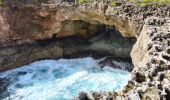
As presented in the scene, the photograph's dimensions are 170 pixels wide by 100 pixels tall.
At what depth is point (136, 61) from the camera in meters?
20.2

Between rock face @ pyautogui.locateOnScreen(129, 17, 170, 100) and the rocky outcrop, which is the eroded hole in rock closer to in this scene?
rock face @ pyautogui.locateOnScreen(129, 17, 170, 100)

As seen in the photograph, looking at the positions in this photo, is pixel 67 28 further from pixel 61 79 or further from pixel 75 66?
pixel 61 79

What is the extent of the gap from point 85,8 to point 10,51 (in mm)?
7431

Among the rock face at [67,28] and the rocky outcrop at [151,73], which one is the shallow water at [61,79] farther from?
the rocky outcrop at [151,73]

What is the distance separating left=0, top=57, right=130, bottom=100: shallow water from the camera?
25234 mm

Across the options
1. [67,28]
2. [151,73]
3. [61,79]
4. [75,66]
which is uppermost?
[151,73]

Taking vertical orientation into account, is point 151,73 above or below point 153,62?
below

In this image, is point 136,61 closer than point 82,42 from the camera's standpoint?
Yes

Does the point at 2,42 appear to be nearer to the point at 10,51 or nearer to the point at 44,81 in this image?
the point at 10,51

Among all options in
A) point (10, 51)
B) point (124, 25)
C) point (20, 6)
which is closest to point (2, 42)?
point (10, 51)

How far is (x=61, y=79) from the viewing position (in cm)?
2753

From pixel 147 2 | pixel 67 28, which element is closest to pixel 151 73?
pixel 147 2

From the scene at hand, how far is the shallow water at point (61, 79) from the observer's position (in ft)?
82.8

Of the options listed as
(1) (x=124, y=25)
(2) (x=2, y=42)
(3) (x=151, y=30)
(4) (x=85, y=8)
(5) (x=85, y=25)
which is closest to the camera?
(3) (x=151, y=30)
